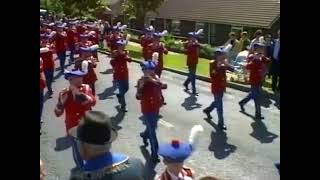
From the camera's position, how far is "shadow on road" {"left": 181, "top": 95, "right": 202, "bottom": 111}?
11.9 metres

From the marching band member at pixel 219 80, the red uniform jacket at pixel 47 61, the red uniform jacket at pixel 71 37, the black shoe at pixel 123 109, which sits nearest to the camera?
the marching band member at pixel 219 80

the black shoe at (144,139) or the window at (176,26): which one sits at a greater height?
the window at (176,26)

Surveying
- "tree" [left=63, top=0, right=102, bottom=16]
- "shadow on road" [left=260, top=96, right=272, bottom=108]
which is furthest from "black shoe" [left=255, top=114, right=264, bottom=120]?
"tree" [left=63, top=0, right=102, bottom=16]

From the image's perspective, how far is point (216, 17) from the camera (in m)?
22.1

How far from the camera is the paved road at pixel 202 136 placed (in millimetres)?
7715

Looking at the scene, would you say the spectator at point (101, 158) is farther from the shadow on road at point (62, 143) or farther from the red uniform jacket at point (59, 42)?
the red uniform jacket at point (59, 42)

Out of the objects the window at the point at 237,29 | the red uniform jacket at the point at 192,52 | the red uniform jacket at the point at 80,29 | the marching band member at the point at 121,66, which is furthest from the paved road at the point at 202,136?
the window at the point at 237,29

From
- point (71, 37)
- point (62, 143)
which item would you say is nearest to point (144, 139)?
point (62, 143)

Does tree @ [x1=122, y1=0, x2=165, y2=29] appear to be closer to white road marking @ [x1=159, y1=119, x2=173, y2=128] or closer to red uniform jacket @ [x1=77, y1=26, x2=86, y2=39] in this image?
red uniform jacket @ [x1=77, y1=26, x2=86, y2=39]

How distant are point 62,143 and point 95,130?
19.4 feet

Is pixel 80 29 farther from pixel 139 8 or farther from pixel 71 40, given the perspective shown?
pixel 139 8
